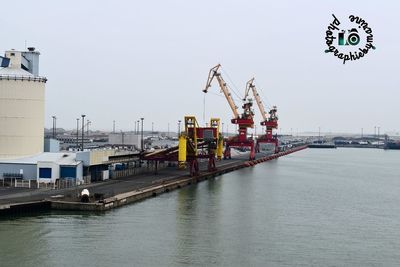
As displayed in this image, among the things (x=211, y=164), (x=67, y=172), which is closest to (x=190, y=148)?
(x=211, y=164)

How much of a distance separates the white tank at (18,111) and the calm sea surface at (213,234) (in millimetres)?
9474

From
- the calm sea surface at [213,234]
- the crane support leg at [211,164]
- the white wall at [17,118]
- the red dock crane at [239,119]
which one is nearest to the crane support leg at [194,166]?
the crane support leg at [211,164]

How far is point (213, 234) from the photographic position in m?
22.2

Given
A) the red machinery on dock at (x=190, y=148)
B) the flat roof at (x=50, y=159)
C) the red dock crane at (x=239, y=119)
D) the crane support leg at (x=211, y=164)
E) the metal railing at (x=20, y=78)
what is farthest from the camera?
the red dock crane at (x=239, y=119)

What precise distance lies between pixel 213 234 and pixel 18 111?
17.7 metres

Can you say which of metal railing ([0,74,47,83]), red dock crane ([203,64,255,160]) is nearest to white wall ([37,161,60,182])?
metal railing ([0,74,47,83])

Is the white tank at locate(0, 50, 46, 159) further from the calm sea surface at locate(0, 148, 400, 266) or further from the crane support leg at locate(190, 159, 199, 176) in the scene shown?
the crane support leg at locate(190, 159, 199, 176)

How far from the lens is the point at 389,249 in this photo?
806 inches

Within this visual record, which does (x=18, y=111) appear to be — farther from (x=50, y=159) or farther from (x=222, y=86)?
(x=222, y=86)

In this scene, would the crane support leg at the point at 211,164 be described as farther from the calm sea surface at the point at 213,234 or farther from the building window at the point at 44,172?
the building window at the point at 44,172

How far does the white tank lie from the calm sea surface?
9.47 metres

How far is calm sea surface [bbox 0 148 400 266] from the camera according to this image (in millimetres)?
18406

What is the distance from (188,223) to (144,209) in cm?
367

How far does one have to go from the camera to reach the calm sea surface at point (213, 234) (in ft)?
60.4
